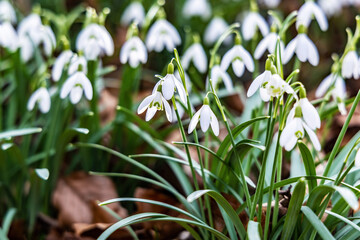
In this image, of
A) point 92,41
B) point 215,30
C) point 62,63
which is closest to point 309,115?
point 92,41

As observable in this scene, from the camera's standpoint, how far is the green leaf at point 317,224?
101 centimetres

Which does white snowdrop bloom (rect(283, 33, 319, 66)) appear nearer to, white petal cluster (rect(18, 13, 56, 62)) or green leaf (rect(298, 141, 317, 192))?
green leaf (rect(298, 141, 317, 192))

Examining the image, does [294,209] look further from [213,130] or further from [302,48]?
[302,48]

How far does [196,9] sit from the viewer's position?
102 inches

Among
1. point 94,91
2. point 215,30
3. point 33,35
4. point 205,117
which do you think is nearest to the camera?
point 205,117

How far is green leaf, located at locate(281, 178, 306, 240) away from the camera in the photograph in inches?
41.0

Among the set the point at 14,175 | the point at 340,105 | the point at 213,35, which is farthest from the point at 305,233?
the point at 213,35

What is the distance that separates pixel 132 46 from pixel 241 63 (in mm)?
397

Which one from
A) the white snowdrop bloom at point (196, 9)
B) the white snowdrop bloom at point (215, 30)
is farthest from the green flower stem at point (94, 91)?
the white snowdrop bloom at point (196, 9)

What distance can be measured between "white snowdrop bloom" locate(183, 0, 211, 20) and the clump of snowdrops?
0.32 meters

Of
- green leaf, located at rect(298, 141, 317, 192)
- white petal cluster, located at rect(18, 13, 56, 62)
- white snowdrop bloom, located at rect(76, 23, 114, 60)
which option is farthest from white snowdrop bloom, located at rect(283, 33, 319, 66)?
white petal cluster, located at rect(18, 13, 56, 62)

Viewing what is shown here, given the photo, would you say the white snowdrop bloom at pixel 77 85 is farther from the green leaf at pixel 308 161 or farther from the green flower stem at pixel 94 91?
the green leaf at pixel 308 161

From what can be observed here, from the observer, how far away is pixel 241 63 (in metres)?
1.39

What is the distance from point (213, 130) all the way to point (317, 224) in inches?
11.6
